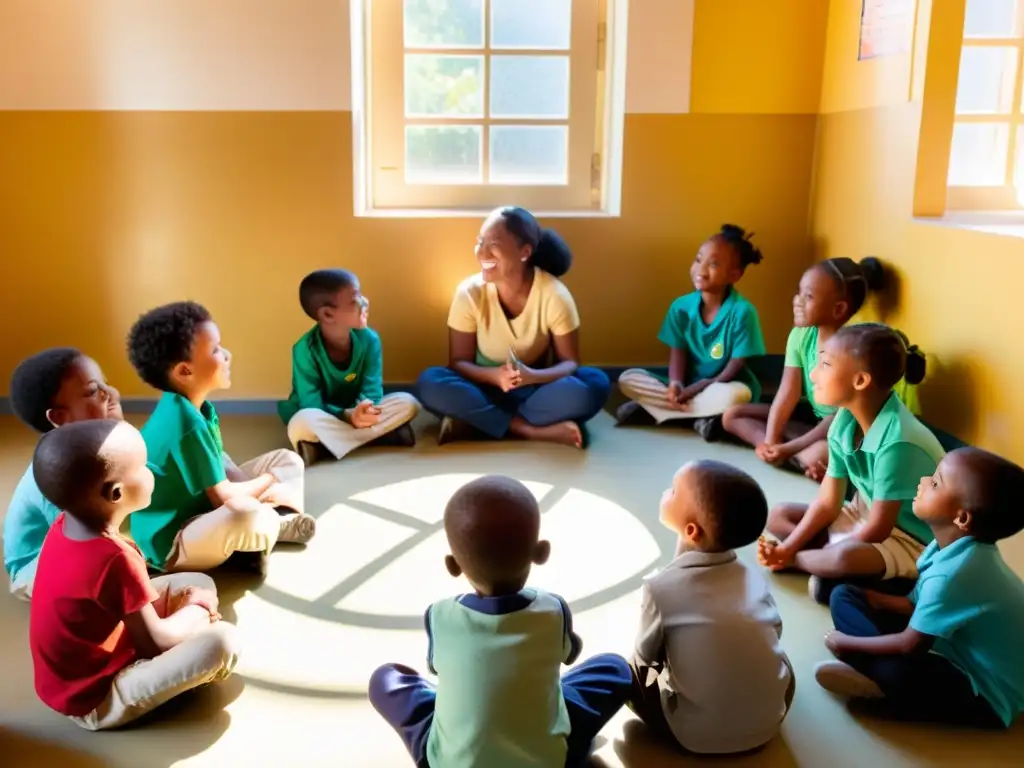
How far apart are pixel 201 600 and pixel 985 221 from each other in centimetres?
277

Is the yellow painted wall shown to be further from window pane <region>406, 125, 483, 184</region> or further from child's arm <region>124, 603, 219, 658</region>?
child's arm <region>124, 603, 219, 658</region>

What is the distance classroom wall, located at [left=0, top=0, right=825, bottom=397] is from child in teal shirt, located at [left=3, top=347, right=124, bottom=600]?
1.70 meters

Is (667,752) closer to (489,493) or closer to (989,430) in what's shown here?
(489,493)

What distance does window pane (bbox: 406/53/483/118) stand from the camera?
3.99 metres

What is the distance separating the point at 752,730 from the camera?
1.71 meters

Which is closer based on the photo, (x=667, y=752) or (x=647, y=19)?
(x=667, y=752)

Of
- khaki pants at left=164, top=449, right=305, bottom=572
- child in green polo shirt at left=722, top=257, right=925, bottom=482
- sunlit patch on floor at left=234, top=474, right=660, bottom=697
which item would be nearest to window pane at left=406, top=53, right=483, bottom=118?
child in green polo shirt at left=722, top=257, right=925, bottom=482

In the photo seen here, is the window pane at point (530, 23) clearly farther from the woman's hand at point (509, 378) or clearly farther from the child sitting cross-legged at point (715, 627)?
the child sitting cross-legged at point (715, 627)

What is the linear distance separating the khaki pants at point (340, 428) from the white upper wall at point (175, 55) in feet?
4.15

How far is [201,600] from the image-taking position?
6.68 ft

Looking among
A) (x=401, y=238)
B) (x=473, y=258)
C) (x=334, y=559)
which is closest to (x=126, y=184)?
(x=401, y=238)

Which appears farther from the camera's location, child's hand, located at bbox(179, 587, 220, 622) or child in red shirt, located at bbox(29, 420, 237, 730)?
child's hand, located at bbox(179, 587, 220, 622)

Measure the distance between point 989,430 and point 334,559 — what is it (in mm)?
1964

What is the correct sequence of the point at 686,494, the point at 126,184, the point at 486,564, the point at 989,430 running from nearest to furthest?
the point at 486,564 < the point at 686,494 < the point at 989,430 < the point at 126,184
